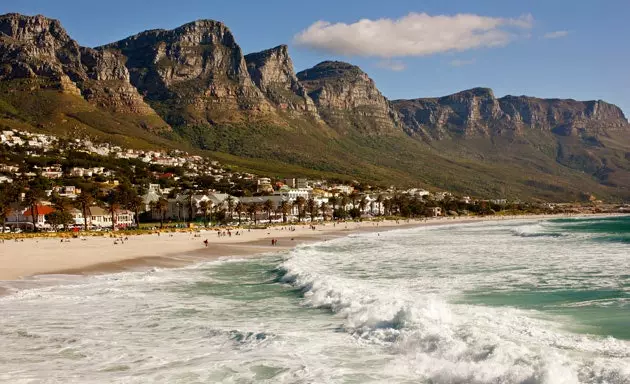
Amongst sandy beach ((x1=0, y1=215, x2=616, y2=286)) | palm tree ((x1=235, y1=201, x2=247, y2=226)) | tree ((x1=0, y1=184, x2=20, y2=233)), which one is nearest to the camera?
sandy beach ((x1=0, y1=215, x2=616, y2=286))

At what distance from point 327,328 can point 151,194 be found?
11916 centimetres

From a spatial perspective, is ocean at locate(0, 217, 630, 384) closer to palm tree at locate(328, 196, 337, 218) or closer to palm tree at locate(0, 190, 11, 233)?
palm tree at locate(0, 190, 11, 233)

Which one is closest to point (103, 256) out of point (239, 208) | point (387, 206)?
point (239, 208)

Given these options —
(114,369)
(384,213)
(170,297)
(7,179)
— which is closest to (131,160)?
(7,179)

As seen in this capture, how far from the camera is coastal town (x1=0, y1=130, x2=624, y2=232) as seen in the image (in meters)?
102

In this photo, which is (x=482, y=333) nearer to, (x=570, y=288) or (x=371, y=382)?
(x=371, y=382)

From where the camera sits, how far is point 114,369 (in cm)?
1409

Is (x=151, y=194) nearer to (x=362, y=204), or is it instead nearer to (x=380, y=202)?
(x=362, y=204)

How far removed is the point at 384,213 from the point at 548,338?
152 metres

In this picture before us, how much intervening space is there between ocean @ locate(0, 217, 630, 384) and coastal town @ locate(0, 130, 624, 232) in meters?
68.4

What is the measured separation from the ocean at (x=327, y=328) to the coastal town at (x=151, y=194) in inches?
2692

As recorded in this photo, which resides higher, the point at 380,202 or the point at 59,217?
the point at 59,217

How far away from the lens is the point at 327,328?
18578mm

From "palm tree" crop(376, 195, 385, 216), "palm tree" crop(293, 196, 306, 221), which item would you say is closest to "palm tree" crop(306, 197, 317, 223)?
"palm tree" crop(293, 196, 306, 221)
